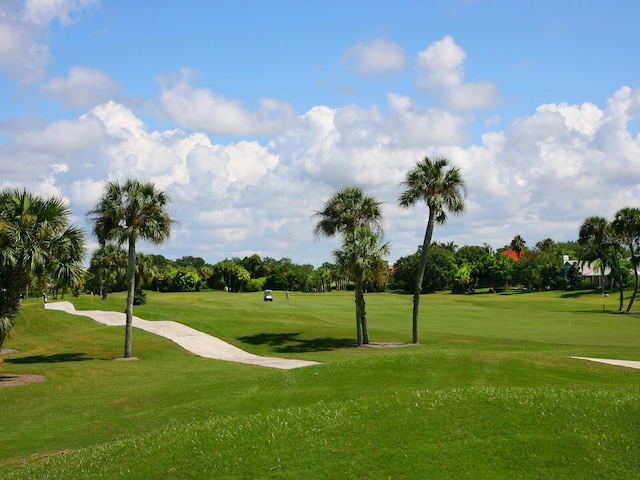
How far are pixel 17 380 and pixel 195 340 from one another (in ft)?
59.7

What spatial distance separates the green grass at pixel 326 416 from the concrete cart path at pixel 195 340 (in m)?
2.23

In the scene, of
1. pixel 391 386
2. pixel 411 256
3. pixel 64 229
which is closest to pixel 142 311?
pixel 64 229

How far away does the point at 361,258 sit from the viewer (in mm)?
43219

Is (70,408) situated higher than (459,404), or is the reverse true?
(459,404)

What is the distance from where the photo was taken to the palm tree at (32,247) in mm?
29891

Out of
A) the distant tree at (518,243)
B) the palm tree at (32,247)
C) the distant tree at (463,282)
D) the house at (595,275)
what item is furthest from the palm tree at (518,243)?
the palm tree at (32,247)

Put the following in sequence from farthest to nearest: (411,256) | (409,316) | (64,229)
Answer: (411,256) → (409,316) → (64,229)

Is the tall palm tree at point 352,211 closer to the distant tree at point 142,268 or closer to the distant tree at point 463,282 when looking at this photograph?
the distant tree at point 142,268

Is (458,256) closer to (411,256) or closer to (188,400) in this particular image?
(411,256)

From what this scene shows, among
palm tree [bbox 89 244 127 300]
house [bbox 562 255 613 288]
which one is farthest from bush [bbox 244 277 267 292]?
palm tree [bbox 89 244 127 300]

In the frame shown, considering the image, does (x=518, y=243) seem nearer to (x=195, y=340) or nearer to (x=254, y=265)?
(x=254, y=265)

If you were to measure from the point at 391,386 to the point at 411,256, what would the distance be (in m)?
134

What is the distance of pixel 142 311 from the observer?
59094mm

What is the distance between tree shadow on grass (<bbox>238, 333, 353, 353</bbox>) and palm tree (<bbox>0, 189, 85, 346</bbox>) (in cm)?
1684
